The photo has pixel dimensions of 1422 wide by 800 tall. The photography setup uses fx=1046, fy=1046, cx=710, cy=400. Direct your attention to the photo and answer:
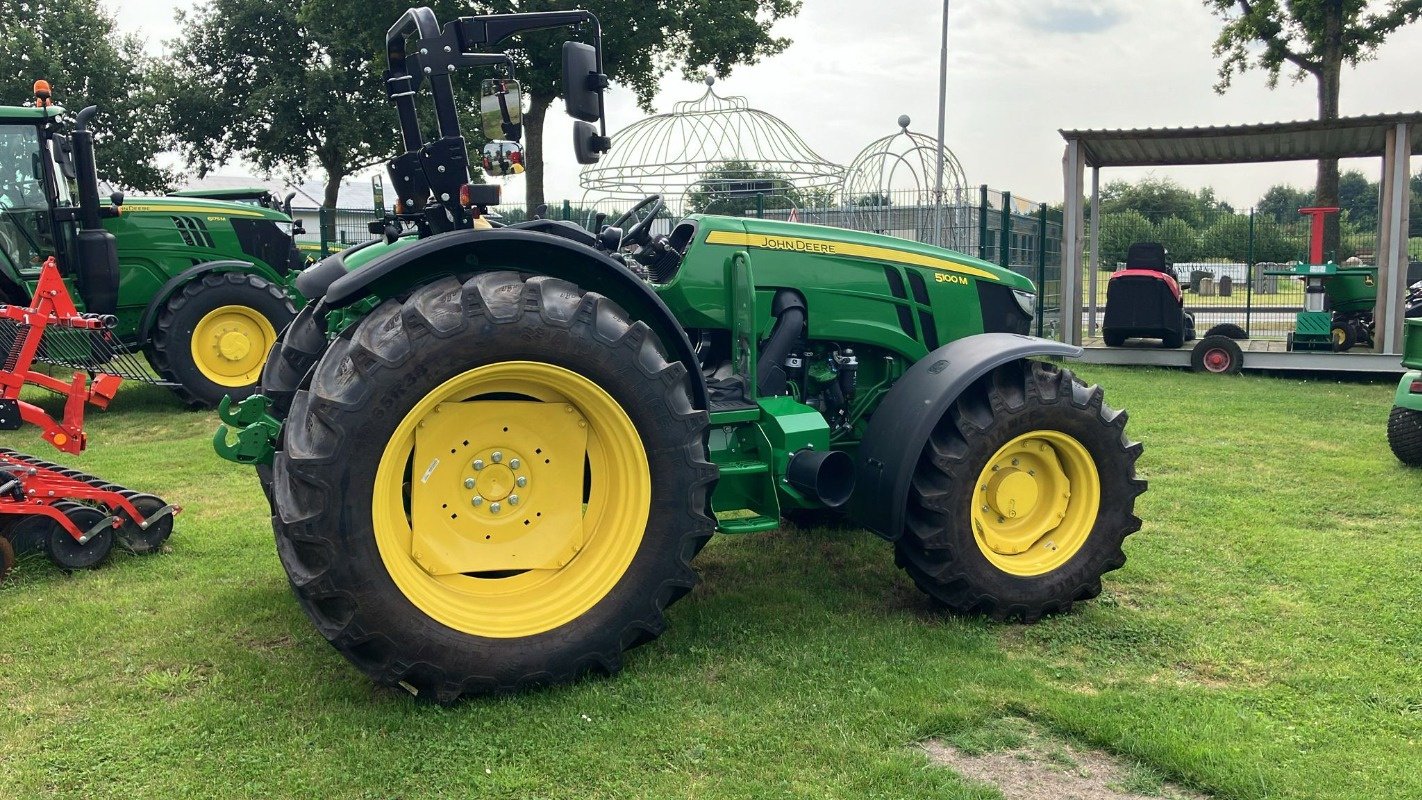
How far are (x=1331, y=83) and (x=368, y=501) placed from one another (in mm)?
22522

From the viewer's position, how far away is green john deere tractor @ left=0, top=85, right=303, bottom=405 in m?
9.55

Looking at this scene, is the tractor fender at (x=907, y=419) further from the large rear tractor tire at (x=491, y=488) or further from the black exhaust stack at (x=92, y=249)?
the black exhaust stack at (x=92, y=249)

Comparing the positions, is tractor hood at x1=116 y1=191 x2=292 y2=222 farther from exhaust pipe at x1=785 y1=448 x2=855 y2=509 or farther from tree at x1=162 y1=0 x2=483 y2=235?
tree at x1=162 y1=0 x2=483 y2=235

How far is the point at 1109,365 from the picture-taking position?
1316 cm

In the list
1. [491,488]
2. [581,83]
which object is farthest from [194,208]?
[491,488]

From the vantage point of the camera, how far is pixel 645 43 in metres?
20.9

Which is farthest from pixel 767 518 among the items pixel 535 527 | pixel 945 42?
pixel 945 42

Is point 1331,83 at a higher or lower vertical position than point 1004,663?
higher

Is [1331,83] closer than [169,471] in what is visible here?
No

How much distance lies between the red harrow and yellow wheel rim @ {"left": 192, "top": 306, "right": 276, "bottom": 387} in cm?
414

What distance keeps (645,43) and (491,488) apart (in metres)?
18.9

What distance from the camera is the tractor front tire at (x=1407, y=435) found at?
22.7 ft

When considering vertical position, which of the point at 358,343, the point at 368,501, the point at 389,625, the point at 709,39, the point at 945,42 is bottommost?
the point at 389,625

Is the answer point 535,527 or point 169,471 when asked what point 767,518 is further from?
point 169,471
